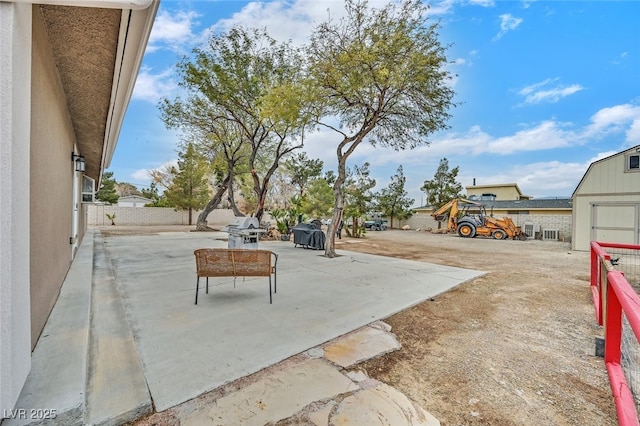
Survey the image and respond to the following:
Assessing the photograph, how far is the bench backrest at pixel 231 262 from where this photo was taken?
3801 millimetres

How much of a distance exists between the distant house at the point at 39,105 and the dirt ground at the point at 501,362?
2.35 m

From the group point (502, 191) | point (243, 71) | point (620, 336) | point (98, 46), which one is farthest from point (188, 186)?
point (502, 191)

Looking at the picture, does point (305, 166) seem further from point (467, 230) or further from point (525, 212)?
point (525, 212)

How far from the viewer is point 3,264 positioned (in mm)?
1328

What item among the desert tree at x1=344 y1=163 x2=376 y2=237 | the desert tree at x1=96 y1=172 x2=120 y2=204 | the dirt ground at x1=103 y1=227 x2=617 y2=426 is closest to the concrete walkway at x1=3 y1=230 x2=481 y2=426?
the dirt ground at x1=103 y1=227 x2=617 y2=426

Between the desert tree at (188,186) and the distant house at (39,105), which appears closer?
the distant house at (39,105)

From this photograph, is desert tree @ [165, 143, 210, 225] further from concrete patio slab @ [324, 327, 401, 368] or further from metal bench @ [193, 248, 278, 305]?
concrete patio slab @ [324, 327, 401, 368]

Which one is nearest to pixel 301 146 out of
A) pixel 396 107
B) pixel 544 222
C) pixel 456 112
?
pixel 396 107

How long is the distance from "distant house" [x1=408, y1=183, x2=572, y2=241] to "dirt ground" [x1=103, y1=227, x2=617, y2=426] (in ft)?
56.6

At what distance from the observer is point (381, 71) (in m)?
7.04

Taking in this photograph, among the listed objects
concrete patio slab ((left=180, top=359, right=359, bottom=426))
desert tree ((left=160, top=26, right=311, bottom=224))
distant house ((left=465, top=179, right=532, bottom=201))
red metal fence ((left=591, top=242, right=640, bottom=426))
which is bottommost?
concrete patio slab ((left=180, top=359, right=359, bottom=426))

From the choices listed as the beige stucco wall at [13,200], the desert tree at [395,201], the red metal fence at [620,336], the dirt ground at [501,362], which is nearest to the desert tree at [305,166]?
the desert tree at [395,201]

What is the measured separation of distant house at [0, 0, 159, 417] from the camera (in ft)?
4.40

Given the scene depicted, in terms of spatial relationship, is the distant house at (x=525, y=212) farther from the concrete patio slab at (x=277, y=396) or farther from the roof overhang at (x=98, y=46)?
the roof overhang at (x=98, y=46)
